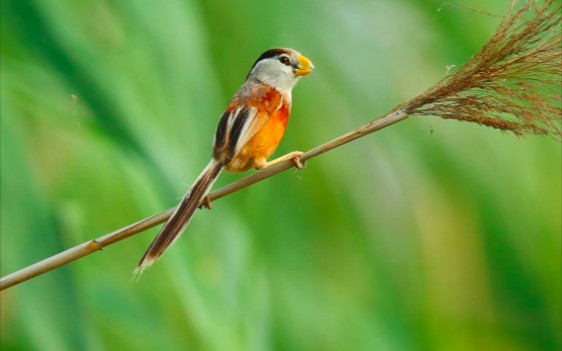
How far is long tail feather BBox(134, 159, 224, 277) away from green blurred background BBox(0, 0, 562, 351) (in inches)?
29.0

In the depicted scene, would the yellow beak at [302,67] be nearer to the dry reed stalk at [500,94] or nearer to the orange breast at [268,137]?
the orange breast at [268,137]

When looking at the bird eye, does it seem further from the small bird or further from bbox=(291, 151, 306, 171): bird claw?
bbox=(291, 151, 306, 171): bird claw

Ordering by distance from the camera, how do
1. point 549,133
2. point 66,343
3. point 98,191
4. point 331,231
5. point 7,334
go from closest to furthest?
point 549,133, point 66,343, point 7,334, point 98,191, point 331,231

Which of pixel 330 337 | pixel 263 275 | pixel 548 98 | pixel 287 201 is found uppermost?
pixel 548 98

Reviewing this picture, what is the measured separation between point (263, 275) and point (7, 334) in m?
0.89

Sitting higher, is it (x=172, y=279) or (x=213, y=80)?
(x=213, y=80)

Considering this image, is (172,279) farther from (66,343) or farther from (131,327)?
(66,343)

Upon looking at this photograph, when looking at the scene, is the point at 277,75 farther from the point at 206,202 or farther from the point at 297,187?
the point at 297,187

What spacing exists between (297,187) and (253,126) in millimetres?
1052

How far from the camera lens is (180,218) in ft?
7.57

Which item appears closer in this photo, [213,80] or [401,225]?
[213,80]

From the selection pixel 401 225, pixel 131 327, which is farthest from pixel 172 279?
pixel 401 225

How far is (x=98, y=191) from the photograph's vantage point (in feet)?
11.7

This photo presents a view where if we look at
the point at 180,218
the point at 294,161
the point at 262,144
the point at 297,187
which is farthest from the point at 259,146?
the point at 297,187
